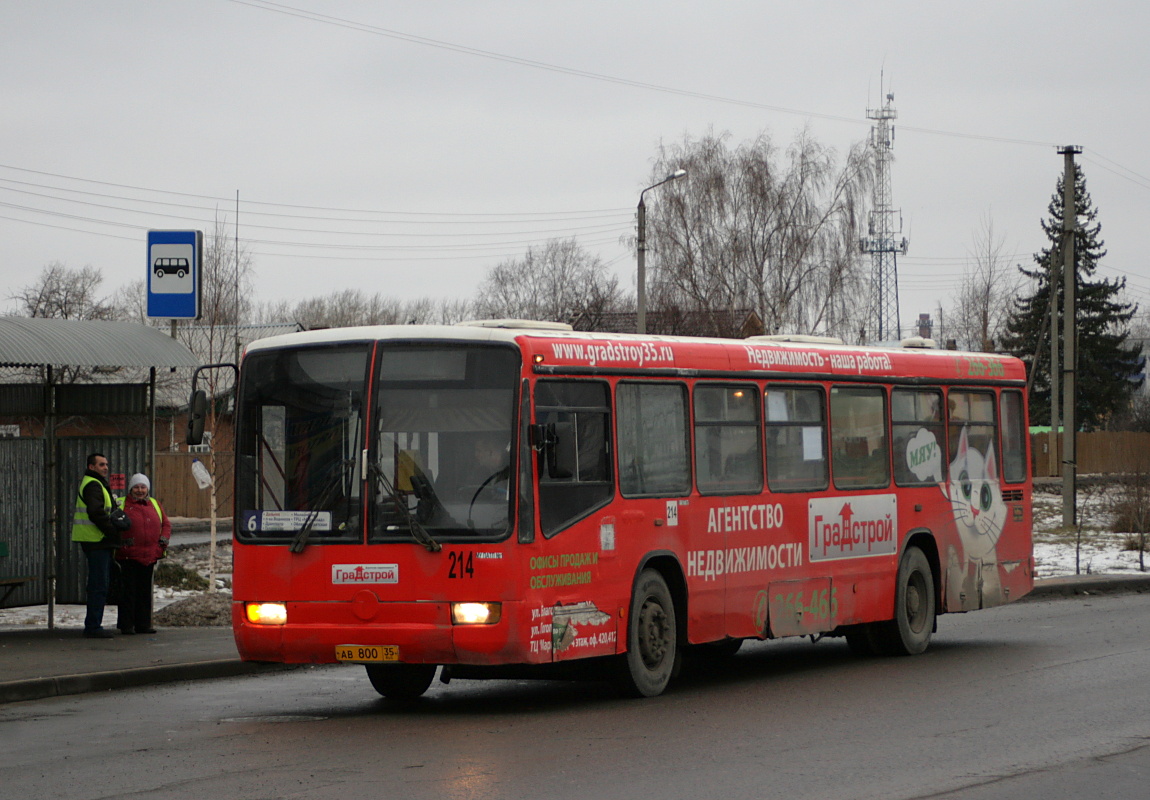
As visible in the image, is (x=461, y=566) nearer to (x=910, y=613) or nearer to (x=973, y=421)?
(x=910, y=613)

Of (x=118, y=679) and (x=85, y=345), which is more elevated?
(x=85, y=345)

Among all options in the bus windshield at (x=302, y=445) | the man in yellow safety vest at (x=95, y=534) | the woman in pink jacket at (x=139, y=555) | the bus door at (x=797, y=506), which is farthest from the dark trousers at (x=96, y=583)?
the bus door at (x=797, y=506)

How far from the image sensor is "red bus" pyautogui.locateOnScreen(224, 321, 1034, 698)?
10734mm

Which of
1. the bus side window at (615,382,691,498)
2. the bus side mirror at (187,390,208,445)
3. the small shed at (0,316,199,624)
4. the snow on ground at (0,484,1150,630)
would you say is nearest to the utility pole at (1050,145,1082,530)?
the snow on ground at (0,484,1150,630)

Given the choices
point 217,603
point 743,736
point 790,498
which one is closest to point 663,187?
point 217,603

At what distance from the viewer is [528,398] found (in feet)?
35.9

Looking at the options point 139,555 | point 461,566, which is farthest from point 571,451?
point 139,555

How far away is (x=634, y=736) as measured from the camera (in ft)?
32.1

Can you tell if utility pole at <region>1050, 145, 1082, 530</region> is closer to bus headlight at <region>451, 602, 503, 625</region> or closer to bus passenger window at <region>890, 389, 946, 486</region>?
bus passenger window at <region>890, 389, 946, 486</region>

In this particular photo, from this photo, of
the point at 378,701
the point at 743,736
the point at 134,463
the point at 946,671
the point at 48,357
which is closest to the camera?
the point at 743,736

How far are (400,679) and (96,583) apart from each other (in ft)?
16.3

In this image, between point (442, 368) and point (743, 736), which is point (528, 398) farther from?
point (743, 736)

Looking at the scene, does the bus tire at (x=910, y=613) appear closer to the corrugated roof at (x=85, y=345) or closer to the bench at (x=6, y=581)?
the corrugated roof at (x=85, y=345)

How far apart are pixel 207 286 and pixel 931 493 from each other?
18.9m
